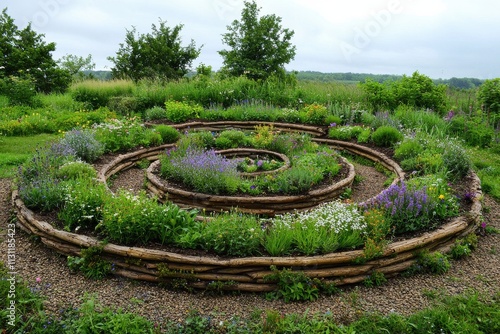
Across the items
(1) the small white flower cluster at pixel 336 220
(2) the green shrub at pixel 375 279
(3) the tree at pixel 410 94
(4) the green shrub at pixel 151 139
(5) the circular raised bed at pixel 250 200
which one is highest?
(3) the tree at pixel 410 94

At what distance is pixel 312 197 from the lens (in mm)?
7477

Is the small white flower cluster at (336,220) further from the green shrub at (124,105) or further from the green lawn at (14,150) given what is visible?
the green shrub at (124,105)

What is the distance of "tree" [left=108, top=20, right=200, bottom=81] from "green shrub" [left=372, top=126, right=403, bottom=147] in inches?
930

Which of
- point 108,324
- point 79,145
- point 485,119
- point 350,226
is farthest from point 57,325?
point 485,119

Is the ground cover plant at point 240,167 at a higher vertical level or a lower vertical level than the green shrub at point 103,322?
higher

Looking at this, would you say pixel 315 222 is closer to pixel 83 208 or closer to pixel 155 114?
pixel 83 208

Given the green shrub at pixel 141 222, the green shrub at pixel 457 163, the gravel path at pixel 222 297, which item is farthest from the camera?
the green shrub at pixel 457 163

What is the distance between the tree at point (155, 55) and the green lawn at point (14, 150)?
20798 mm

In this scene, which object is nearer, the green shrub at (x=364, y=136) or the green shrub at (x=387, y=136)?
the green shrub at (x=387, y=136)

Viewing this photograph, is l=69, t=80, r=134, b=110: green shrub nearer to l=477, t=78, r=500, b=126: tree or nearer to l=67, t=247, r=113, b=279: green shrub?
l=67, t=247, r=113, b=279: green shrub

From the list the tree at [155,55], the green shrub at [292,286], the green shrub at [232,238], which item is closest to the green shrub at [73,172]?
the green shrub at [232,238]

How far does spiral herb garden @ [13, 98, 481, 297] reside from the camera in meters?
5.13

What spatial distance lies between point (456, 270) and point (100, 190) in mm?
5087

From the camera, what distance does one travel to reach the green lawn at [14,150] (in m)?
9.11
